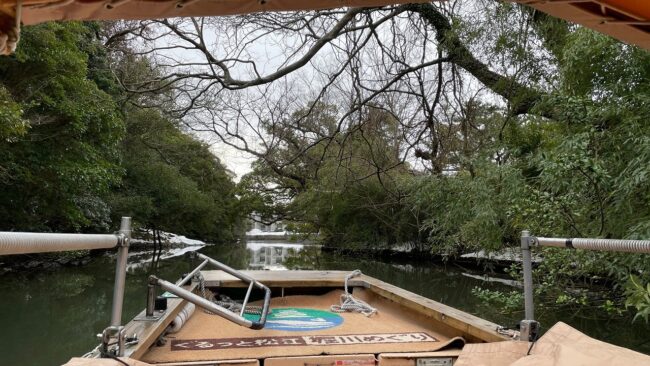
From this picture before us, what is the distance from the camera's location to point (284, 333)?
315 centimetres

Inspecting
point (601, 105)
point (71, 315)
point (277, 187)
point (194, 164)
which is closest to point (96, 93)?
point (71, 315)

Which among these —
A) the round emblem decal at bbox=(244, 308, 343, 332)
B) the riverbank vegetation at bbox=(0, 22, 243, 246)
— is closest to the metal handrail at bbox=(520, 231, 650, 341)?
the round emblem decal at bbox=(244, 308, 343, 332)

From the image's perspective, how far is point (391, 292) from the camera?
160 inches

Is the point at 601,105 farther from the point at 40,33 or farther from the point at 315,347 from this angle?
the point at 40,33

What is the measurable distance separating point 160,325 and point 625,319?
6.79m

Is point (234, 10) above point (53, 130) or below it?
below

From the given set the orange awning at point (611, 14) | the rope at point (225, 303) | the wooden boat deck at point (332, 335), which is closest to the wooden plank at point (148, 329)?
the wooden boat deck at point (332, 335)

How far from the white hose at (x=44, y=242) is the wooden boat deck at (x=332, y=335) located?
0.73 metres

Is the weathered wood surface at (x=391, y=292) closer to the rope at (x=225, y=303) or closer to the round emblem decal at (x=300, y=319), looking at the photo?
the rope at (x=225, y=303)

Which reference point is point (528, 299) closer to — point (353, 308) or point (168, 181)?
point (353, 308)

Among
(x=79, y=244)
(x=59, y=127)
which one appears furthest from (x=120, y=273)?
(x=59, y=127)

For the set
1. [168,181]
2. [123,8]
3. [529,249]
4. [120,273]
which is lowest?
[120,273]

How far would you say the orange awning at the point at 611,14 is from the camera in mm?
826

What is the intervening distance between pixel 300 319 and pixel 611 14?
3.11 meters
